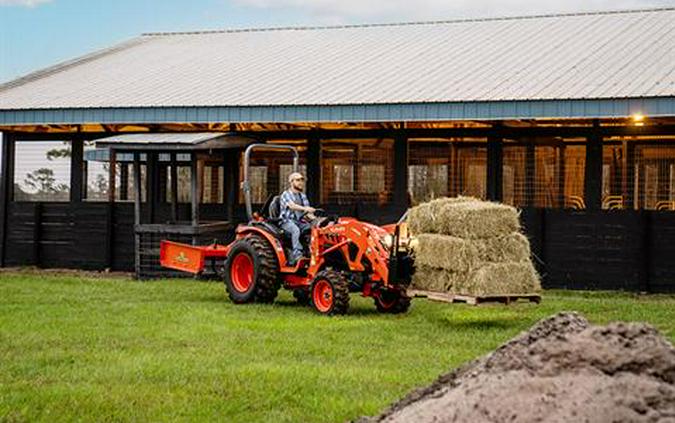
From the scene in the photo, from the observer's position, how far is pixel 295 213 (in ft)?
55.3

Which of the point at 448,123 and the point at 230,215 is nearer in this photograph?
the point at 448,123

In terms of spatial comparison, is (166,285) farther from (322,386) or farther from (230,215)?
(322,386)

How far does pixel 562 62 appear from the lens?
72.3ft

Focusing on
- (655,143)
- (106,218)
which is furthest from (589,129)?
(106,218)

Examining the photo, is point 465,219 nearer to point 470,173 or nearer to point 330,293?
point 330,293

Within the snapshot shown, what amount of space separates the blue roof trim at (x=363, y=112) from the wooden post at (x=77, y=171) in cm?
110

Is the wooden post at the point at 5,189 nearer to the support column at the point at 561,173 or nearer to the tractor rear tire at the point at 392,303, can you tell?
the support column at the point at 561,173

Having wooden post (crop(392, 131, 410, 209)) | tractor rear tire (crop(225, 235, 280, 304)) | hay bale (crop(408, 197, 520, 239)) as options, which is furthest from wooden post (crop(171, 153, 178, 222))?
hay bale (crop(408, 197, 520, 239))

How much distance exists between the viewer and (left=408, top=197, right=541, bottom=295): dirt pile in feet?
48.5

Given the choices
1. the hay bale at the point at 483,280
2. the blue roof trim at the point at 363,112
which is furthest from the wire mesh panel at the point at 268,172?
the hay bale at the point at 483,280

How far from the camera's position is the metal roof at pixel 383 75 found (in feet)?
65.8

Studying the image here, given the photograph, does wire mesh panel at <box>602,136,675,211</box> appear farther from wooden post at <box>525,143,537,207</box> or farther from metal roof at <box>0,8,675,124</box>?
wooden post at <box>525,143,537,207</box>

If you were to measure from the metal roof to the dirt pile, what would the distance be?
4.76 meters

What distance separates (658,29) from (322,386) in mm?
16316
